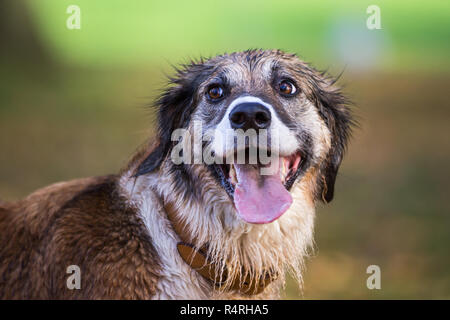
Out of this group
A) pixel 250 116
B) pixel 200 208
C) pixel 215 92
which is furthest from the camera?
pixel 215 92

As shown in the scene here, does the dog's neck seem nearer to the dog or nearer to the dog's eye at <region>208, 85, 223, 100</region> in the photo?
the dog

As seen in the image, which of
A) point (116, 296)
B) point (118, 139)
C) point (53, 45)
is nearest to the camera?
point (116, 296)

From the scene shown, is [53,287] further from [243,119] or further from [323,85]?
[323,85]

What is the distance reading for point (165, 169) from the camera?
11.7 feet

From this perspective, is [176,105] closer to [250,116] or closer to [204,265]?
[250,116]

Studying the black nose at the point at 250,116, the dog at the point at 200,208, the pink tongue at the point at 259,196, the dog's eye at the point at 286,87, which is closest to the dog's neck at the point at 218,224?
the dog at the point at 200,208

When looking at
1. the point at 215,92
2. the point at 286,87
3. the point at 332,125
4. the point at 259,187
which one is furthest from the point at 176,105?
the point at 332,125

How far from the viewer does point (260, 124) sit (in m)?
3.22

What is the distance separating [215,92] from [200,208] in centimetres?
71

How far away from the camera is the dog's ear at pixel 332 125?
12.4ft

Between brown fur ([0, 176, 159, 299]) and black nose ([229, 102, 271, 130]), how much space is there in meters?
0.81

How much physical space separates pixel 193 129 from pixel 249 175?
1.54ft

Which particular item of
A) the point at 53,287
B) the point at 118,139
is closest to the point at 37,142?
the point at 118,139

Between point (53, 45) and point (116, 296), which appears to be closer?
point (116, 296)
